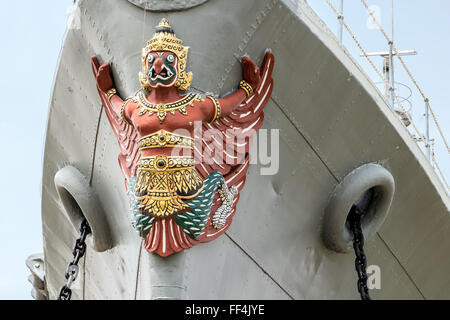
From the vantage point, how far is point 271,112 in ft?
22.9

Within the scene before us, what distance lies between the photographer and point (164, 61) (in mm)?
6398

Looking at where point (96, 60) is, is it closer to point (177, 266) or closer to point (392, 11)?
point (177, 266)

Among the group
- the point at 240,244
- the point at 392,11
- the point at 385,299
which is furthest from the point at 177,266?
the point at 392,11

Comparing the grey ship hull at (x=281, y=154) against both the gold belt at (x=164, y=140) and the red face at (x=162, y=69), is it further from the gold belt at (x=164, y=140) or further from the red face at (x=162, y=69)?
the gold belt at (x=164, y=140)

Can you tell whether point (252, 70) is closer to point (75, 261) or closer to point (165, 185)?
point (165, 185)

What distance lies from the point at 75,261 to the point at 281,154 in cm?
206

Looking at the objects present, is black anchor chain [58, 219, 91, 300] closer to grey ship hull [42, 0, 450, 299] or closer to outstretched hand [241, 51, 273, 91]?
grey ship hull [42, 0, 450, 299]

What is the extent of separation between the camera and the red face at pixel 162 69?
639 centimetres

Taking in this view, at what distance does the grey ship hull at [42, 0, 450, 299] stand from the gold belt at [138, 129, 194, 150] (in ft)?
1.65

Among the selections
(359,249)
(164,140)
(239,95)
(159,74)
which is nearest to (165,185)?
(164,140)

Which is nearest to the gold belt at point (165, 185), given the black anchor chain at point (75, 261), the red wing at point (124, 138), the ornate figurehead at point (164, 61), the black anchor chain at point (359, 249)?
the red wing at point (124, 138)

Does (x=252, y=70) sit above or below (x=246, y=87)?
above

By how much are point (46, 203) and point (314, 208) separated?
333 centimetres

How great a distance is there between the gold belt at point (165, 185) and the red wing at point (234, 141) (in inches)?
6.3
